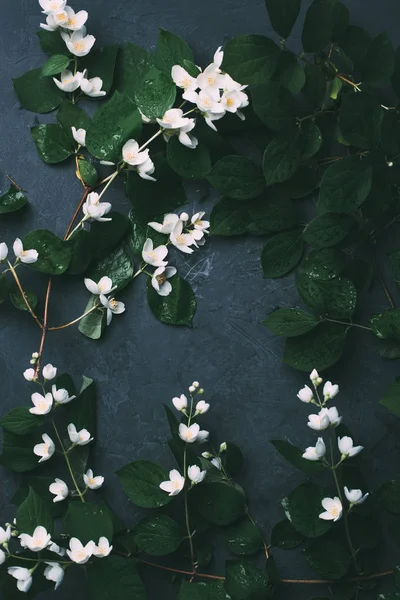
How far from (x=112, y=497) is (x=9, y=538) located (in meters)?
0.21

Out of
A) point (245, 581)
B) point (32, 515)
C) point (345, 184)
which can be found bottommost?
point (245, 581)

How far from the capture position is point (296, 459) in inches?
58.7

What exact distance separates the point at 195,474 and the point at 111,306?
1.13 ft

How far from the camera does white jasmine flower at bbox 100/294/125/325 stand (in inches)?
62.5

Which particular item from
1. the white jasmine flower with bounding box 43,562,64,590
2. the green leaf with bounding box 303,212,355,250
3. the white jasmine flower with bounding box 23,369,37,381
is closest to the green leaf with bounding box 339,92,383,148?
the green leaf with bounding box 303,212,355,250

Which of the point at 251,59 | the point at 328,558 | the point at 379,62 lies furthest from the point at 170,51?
the point at 328,558

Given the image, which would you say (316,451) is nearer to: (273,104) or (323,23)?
(273,104)

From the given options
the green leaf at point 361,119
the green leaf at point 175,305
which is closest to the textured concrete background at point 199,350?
the green leaf at point 175,305

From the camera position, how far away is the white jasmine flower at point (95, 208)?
1561mm

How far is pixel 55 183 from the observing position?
5.50 feet

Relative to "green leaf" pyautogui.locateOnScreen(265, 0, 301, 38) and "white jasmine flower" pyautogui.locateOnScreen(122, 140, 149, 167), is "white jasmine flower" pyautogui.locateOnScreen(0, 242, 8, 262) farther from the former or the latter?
"green leaf" pyautogui.locateOnScreen(265, 0, 301, 38)

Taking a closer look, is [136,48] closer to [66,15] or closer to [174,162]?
[66,15]

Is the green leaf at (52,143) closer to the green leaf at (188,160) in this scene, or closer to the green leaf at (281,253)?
the green leaf at (188,160)

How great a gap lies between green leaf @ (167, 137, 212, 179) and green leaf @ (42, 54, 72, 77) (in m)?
0.25
